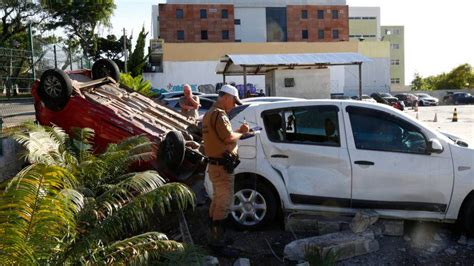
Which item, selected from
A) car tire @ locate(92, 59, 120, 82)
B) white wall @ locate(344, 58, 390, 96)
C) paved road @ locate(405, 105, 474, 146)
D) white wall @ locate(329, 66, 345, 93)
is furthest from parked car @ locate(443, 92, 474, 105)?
car tire @ locate(92, 59, 120, 82)

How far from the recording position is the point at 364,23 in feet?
269

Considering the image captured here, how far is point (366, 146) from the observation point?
555 cm

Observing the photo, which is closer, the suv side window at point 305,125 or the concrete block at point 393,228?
the concrete block at point 393,228

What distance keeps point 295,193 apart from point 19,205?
316 centimetres

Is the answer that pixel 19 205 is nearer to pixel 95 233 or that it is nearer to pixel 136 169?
pixel 95 233

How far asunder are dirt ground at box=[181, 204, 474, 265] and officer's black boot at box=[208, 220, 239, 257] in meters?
0.07

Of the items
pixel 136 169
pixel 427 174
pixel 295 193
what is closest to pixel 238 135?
pixel 295 193

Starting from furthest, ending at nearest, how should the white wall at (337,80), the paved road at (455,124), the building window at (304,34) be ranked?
the building window at (304,34) → the white wall at (337,80) → the paved road at (455,124)

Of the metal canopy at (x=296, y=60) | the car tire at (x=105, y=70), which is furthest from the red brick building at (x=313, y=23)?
the car tire at (x=105, y=70)

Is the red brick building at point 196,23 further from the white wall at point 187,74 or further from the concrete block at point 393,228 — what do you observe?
the concrete block at point 393,228

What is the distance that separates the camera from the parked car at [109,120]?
7.11 meters

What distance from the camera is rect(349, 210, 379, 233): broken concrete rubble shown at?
5.33 m

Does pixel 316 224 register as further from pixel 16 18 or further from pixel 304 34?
pixel 304 34

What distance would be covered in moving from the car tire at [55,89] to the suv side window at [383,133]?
4.41 meters
